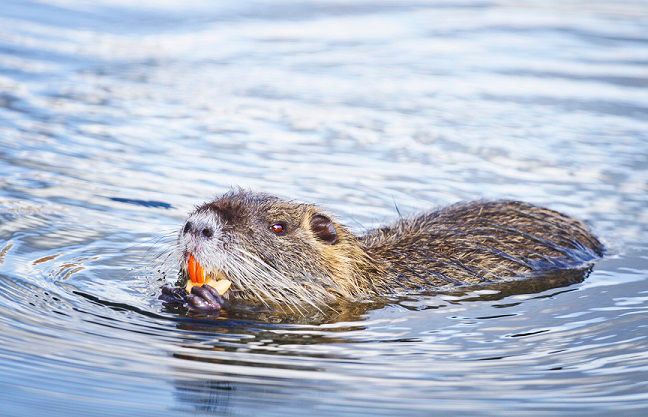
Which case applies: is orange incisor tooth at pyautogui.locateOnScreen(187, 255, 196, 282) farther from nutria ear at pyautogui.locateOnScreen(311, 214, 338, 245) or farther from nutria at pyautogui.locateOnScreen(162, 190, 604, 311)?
nutria ear at pyautogui.locateOnScreen(311, 214, 338, 245)

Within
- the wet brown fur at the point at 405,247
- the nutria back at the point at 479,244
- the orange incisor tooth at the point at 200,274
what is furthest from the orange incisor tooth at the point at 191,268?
the nutria back at the point at 479,244

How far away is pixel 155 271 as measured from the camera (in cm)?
667

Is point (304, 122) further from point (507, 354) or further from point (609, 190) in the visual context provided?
point (507, 354)

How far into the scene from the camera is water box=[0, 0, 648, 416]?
5031 millimetres

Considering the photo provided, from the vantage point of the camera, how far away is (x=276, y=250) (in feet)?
20.6

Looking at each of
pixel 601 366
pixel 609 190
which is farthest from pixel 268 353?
pixel 609 190

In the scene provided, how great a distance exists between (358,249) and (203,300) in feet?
3.46

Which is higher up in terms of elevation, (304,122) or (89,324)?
(304,122)

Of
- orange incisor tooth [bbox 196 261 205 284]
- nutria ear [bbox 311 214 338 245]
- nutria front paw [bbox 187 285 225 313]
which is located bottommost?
nutria front paw [bbox 187 285 225 313]

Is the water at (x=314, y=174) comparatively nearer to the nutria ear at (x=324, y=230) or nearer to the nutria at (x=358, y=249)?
the nutria at (x=358, y=249)

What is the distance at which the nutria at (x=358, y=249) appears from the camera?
5984mm

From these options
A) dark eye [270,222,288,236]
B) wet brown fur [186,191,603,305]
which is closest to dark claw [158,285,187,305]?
wet brown fur [186,191,603,305]

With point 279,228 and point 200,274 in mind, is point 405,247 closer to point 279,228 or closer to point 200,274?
point 279,228

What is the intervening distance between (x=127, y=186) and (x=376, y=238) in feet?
6.26
